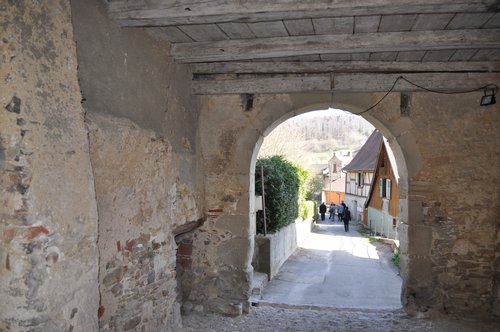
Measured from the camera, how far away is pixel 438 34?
3.40 metres

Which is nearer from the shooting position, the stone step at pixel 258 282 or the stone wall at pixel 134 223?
the stone wall at pixel 134 223

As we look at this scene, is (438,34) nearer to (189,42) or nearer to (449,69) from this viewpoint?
(449,69)

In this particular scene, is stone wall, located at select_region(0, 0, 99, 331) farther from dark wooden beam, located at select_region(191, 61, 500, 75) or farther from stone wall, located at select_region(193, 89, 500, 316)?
stone wall, located at select_region(193, 89, 500, 316)

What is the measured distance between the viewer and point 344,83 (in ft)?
14.9

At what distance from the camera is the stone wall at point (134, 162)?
2.93 metres

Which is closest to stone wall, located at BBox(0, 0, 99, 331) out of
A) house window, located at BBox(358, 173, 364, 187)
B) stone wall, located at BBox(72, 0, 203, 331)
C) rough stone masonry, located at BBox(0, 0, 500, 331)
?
rough stone masonry, located at BBox(0, 0, 500, 331)

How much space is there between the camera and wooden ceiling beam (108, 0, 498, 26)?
2.71 m

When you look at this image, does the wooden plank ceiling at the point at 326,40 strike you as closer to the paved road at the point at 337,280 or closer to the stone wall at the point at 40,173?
the stone wall at the point at 40,173

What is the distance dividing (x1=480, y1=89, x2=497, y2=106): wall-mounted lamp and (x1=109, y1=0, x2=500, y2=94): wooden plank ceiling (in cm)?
12

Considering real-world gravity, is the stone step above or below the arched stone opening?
below

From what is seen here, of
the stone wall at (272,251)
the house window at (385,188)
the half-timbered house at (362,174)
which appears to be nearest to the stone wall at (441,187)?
the stone wall at (272,251)

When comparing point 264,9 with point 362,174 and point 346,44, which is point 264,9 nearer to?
point 346,44

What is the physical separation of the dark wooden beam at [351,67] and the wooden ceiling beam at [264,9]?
148 centimetres

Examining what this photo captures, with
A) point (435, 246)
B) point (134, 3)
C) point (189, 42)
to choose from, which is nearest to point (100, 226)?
point (134, 3)
